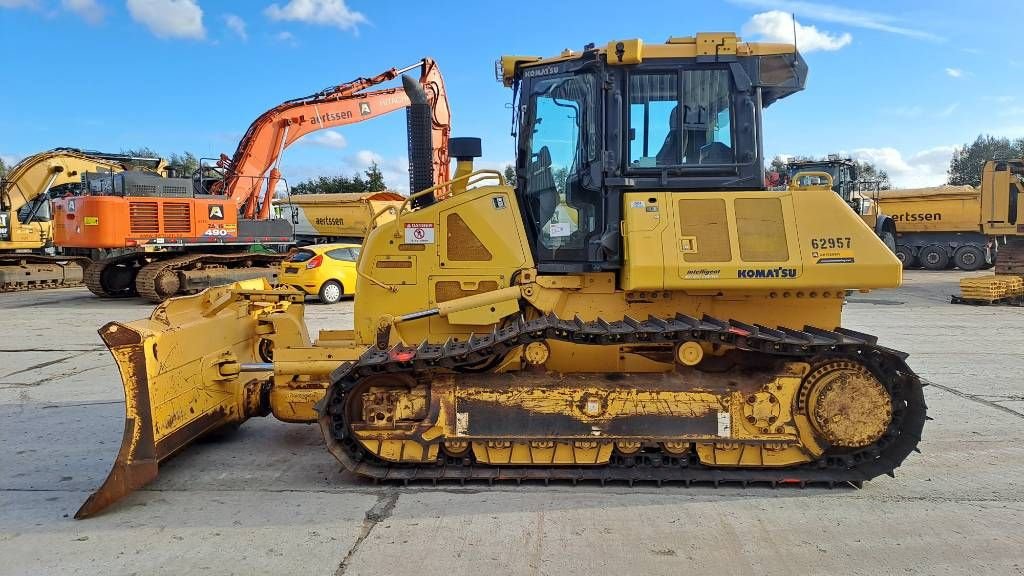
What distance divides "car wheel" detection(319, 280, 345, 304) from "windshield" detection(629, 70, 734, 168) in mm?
11777

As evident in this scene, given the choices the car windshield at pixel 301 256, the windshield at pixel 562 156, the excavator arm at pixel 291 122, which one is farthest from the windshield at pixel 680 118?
the excavator arm at pixel 291 122

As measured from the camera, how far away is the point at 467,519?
3889mm

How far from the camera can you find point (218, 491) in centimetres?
438

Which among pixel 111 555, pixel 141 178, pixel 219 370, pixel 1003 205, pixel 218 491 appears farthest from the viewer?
pixel 1003 205

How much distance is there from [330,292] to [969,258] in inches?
932

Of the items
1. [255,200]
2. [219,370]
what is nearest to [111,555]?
[219,370]

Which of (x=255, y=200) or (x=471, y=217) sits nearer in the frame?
(x=471, y=217)

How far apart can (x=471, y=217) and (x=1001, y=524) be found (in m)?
3.75

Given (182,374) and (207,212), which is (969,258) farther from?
(182,374)

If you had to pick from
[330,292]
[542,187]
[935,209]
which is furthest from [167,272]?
[935,209]

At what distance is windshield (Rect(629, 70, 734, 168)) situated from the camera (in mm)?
4754

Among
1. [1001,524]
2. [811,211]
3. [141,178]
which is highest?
[141,178]

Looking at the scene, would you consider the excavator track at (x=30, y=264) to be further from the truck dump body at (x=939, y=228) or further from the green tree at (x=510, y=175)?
the truck dump body at (x=939, y=228)

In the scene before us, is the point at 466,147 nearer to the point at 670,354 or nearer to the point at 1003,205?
the point at 670,354
